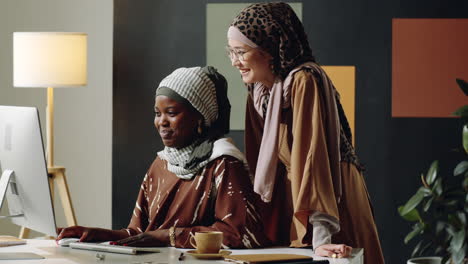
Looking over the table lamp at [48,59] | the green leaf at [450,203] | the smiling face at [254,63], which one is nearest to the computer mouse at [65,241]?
the smiling face at [254,63]

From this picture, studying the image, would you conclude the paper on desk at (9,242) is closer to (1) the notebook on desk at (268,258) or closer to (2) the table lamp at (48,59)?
(1) the notebook on desk at (268,258)

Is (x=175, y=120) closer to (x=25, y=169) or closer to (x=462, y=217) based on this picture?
(x=25, y=169)

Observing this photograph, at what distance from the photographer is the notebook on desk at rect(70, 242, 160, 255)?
2.70 metres

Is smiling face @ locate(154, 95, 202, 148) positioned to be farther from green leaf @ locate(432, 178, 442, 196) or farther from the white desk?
green leaf @ locate(432, 178, 442, 196)

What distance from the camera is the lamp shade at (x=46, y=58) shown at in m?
4.99

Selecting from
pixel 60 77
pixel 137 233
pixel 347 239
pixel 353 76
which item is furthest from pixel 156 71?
pixel 347 239

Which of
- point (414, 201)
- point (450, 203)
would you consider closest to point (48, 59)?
point (414, 201)

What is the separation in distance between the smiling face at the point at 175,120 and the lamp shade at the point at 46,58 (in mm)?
2112

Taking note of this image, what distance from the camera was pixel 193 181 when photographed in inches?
120

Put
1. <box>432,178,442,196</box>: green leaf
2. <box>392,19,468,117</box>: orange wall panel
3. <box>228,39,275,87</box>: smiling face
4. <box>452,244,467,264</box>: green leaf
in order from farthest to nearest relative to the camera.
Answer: <box>392,19,468,117</box>: orange wall panel
<box>228,39,275,87</box>: smiling face
<box>432,178,442,196</box>: green leaf
<box>452,244,467,264</box>: green leaf

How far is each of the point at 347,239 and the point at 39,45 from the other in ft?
8.91

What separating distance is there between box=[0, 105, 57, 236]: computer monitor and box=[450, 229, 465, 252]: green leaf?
1.21 meters

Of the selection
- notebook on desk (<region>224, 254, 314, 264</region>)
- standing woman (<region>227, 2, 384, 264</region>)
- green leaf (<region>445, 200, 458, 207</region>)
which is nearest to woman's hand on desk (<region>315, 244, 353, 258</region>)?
standing woman (<region>227, 2, 384, 264</region>)

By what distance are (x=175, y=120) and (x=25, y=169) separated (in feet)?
1.99
